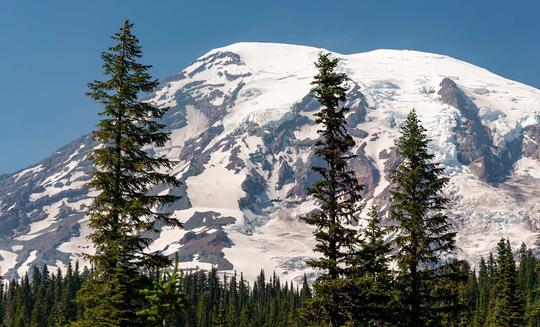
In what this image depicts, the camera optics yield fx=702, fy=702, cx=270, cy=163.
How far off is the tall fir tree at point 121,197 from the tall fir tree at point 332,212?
709 centimetres

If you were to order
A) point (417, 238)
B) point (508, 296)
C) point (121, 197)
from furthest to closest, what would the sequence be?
point (508, 296) → point (417, 238) → point (121, 197)

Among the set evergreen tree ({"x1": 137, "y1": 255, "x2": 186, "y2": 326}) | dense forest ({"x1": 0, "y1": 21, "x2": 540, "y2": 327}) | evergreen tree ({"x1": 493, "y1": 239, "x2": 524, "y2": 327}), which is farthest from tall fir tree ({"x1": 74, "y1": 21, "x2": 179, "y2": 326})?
evergreen tree ({"x1": 493, "y1": 239, "x2": 524, "y2": 327})

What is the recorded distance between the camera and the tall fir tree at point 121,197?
2839cm

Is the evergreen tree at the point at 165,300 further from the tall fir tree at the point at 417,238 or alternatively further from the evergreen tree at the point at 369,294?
the tall fir tree at the point at 417,238

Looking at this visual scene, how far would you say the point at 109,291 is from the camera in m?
28.0

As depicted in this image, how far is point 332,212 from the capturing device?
1286 inches

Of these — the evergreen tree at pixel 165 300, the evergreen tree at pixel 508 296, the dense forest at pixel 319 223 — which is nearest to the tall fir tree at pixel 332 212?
the dense forest at pixel 319 223

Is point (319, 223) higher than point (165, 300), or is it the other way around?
point (319, 223)

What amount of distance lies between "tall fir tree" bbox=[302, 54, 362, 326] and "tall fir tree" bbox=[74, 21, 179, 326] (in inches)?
279

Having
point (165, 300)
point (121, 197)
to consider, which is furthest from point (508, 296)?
point (165, 300)

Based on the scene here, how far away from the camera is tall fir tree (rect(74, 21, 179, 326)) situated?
2839 cm

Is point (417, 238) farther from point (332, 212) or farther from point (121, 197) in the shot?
point (121, 197)

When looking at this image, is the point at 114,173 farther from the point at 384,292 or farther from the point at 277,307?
the point at 277,307

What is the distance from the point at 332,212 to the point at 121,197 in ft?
31.8
